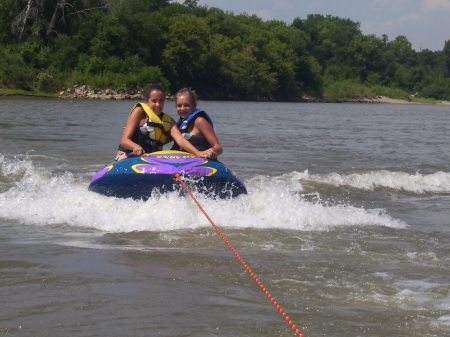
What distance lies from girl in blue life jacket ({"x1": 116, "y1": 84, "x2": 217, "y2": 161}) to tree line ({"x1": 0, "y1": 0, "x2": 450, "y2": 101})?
122 feet

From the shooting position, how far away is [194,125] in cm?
682

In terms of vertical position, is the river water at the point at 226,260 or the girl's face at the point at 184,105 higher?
the girl's face at the point at 184,105

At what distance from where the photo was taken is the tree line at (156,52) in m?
46.8

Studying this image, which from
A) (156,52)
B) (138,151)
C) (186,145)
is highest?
(156,52)

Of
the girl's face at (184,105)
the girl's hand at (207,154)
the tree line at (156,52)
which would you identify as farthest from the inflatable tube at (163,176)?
the tree line at (156,52)

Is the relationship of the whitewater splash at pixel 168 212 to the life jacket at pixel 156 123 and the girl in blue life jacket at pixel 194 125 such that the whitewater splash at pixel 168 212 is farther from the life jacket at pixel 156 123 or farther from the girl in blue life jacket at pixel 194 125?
the life jacket at pixel 156 123

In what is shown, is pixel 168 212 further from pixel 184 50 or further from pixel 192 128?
pixel 184 50

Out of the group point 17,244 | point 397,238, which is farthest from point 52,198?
point 397,238

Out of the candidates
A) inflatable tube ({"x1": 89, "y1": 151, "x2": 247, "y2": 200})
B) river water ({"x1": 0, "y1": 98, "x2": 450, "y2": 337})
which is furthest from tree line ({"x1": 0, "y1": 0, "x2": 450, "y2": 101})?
inflatable tube ({"x1": 89, "y1": 151, "x2": 247, "y2": 200})

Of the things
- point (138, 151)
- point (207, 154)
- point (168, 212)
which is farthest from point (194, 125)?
point (168, 212)

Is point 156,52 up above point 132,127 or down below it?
above

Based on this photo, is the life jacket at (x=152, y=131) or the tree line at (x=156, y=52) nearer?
the life jacket at (x=152, y=131)

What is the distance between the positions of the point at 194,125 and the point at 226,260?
A: 7.44 ft

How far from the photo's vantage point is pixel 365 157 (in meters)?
13.4
